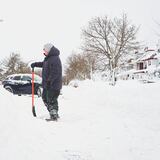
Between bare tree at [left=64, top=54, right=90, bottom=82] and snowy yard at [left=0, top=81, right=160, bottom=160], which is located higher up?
bare tree at [left=64, top=54, right=90, bottom=82]

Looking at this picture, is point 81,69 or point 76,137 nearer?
point 76,137

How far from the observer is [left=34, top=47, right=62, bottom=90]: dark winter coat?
822cm

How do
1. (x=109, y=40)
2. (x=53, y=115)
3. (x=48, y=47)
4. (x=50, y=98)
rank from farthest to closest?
(x=109, y=40)
(x=48, y=47)
(x=50, y=98)
(x=53, y=115)

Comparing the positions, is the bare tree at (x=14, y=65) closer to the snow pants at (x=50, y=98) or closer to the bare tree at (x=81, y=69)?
the bare tree at (x=81, y=69)

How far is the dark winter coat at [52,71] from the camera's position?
8.22m

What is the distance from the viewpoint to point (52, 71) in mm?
8227

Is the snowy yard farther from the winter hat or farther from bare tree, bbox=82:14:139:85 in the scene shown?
bare tree, bbox=82:14:139:85

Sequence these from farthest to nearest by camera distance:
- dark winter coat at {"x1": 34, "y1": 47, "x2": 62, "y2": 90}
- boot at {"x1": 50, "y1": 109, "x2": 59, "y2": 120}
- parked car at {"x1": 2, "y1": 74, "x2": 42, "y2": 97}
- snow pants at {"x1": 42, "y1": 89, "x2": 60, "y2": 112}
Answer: parked car at {"x1": 2, "y1": 74, "x2": 42, "y2": 97}
dark winter coat at {"x1": 34, "y1": 47, "x2": 62, "y2": 90}
snow pants at {"x1": 42, "y1": 89, "x2": 60, "y2": 112}
boot at {"x1": 50, "y1": 109, "x2": 59, "y2": 120}

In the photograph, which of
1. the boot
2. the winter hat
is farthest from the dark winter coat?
the boot

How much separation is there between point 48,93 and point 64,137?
2618mm

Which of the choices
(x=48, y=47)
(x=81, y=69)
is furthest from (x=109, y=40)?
(x=48, y=47)

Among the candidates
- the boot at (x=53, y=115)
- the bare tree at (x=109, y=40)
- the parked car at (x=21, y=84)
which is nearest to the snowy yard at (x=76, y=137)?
the boot at (x=53, y=115)

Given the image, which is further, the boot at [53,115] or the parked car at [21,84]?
the parked car at [21,84]

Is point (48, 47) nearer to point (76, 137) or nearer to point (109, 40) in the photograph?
point (76, 137)
